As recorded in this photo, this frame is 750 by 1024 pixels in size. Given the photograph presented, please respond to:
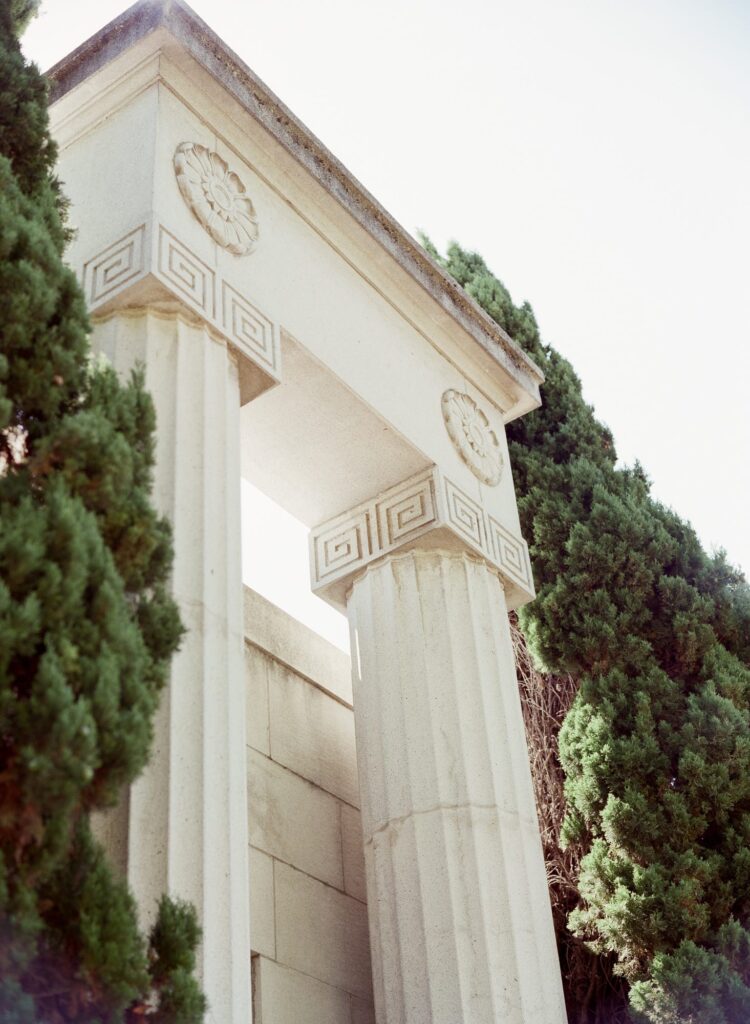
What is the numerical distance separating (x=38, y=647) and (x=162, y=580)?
76 cm

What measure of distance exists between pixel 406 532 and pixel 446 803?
1577 mm

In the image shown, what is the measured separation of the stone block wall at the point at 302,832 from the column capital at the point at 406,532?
42 centimetres

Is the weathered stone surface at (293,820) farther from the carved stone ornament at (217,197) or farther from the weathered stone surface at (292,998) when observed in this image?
the carved stone ornament at (217,197)

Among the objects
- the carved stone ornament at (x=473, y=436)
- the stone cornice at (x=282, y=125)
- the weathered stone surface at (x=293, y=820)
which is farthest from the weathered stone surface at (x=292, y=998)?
the stone cornice at (x=282, y=125)

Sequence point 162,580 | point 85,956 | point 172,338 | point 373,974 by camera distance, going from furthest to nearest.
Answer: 1. point 373,974
2. point 172,338
3. point 162,580
4. point 85,956

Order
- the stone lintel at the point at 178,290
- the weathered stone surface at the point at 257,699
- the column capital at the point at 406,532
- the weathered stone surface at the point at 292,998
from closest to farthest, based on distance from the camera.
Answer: the stone lintel at the point at 178,290, the weathered stone surface at the point at 292,998, the weathered stone surface at the point at 257,699, the column capital at the point at 406,532

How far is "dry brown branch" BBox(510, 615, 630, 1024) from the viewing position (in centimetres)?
742

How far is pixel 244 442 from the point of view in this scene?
7.46m

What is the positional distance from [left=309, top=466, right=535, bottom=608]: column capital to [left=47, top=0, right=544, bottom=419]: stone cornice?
130 cm

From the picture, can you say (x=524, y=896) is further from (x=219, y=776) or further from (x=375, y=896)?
(x=219, y=776)

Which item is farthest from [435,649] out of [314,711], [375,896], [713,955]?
[713,955]

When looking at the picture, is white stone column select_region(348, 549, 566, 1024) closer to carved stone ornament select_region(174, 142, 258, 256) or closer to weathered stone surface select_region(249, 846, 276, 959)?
weathered stone surface select_region(249, 846, 276, 959)

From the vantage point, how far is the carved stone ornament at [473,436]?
26.4 ft

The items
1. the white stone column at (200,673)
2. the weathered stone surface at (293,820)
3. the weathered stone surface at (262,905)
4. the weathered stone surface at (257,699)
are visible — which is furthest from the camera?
the weathered stone surface at (257,699)
